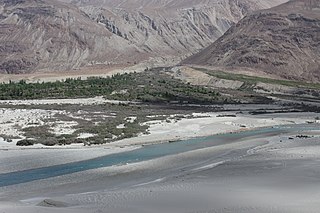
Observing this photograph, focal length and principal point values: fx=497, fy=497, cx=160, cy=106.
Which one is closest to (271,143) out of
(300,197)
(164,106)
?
(300,197)

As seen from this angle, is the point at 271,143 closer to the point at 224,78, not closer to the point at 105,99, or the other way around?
the point at 105,99

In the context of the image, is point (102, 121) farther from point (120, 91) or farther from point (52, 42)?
point (52, 42)

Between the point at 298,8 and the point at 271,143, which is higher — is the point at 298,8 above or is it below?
above

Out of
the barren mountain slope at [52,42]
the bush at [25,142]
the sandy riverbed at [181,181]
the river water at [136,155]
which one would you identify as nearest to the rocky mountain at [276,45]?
the barren mountain slope at [52,42]

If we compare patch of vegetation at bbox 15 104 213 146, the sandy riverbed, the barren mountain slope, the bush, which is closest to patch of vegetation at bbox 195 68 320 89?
patch of vegetation at bbox 15 104 213 146

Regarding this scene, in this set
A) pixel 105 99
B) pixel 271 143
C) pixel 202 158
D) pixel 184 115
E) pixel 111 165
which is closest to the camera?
pixel 111 165

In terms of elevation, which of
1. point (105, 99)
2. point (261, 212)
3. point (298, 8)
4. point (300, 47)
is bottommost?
point (261, 212)

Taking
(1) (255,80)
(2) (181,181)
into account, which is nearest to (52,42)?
(1) (255,80)
